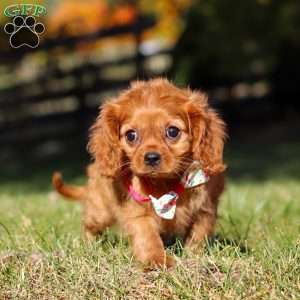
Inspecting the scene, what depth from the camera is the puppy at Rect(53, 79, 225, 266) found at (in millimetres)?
3953

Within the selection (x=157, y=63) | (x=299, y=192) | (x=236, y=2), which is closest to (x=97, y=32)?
(x=157, y=63)

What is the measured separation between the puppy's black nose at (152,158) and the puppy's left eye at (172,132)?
0.17 m

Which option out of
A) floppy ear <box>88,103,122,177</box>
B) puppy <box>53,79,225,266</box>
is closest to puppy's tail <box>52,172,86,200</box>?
puppy <box>53,79,225,266</box>

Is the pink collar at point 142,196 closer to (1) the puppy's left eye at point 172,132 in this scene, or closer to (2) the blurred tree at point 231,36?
(1) the puppy's left eye at point 172,132

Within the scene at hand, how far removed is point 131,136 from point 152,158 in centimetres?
28

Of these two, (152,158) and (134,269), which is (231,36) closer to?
(152,158)

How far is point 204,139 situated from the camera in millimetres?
4129

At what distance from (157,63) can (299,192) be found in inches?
335

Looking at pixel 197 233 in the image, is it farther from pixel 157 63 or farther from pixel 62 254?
pixel 157 63

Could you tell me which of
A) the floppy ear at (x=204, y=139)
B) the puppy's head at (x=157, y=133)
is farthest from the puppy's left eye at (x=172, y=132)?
the floppy ear at (x=204, y=139)

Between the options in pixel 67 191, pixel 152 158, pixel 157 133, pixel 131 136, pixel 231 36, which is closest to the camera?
pixel 152 158

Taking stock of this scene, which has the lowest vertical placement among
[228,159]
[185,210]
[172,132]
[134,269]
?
[228,159]

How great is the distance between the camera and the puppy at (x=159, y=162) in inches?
156

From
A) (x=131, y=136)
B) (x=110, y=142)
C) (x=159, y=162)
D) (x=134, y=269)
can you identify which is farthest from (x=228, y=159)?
(x=134, y=269)
